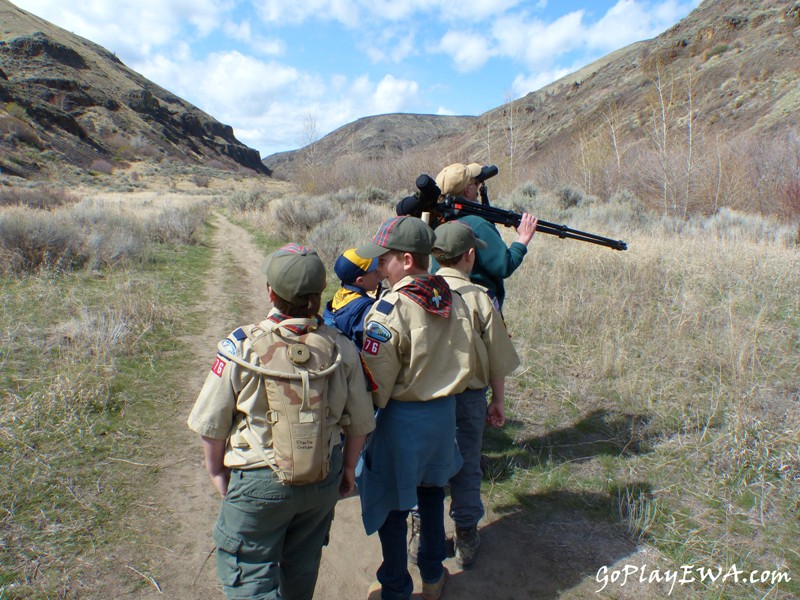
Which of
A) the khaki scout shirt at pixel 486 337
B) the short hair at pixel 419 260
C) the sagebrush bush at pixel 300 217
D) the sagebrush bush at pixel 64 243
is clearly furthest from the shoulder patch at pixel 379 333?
the sagebrush bush at pixel 300 217

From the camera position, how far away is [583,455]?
12.0ft

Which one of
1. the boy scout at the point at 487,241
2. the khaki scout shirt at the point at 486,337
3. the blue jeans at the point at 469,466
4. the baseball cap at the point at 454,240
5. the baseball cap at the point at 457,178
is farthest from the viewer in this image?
the baseball cap at the point at 457,178

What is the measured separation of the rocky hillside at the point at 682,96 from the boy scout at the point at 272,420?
516 inches

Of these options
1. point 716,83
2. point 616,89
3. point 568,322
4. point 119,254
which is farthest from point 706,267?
point 616,89

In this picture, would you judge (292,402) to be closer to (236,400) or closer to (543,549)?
(236,400)

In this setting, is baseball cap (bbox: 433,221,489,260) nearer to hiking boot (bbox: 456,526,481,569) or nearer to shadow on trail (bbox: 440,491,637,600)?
hiking boot (bbox: 456,526,481,569)

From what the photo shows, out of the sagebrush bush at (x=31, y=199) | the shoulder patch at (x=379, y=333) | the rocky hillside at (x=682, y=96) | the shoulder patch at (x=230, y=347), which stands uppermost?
the rocky hillside at (x=682, y=96)

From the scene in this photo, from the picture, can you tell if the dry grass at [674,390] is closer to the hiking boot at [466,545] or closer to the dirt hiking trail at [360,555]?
the dirt hiking trail at [360,555]

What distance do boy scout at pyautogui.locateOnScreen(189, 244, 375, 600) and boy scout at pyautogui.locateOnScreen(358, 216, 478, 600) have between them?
1.07 feet

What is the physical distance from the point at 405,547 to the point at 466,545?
548 millimetres

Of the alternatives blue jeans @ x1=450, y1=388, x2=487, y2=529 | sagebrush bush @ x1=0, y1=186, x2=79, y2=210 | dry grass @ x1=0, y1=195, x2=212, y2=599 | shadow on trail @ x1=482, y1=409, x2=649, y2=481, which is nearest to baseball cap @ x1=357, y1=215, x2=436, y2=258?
blue jeans @ x1=450, y1=388, x2=487, y2=529

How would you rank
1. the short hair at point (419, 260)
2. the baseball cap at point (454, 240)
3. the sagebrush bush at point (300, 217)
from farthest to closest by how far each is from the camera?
1. the sagebrush bush at point (300, 217)
2. the baseball cap at point (454, 240)
3. the short hair at point (419, 260)

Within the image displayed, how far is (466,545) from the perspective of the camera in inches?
106

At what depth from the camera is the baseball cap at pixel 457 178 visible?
3.29 metres
